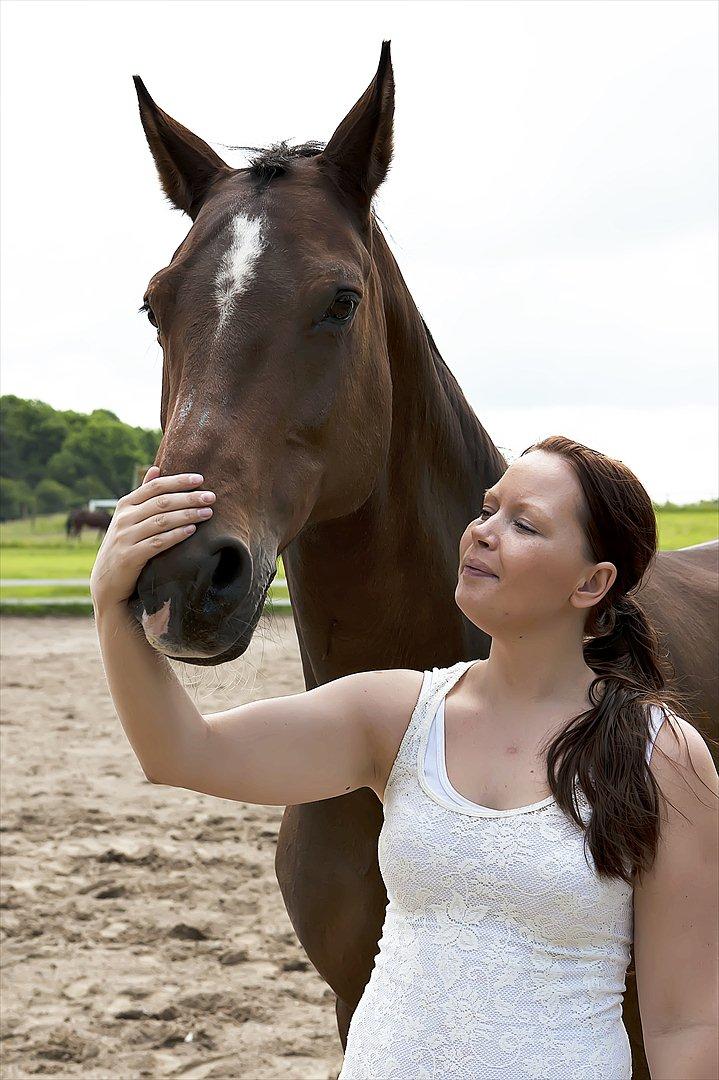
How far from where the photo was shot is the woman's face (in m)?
1.55

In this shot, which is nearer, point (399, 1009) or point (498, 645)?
point (399, 1009)

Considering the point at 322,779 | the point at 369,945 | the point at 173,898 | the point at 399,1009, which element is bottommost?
the point at 173,898

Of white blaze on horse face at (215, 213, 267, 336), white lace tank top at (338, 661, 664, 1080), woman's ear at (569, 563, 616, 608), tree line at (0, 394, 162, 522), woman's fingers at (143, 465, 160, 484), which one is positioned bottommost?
white lace tank top at (338, 661, 664, 1080)

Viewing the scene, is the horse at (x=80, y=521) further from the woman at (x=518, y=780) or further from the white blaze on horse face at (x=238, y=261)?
the woman at (x=518, y=780)

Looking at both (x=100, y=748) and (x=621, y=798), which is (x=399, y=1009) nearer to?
(x=621, y=798)

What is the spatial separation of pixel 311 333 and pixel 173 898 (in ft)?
11.9

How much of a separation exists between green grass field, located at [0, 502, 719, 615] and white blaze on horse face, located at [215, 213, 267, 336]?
26.8ft

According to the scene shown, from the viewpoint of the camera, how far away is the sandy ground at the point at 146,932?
11.8 feet

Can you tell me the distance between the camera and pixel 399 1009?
4.77ft

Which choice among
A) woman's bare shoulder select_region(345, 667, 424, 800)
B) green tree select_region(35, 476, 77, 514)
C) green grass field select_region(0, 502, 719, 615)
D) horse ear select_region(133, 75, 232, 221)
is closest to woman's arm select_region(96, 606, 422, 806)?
woman's bare shoulder select_region(345, 667, 424, 800)

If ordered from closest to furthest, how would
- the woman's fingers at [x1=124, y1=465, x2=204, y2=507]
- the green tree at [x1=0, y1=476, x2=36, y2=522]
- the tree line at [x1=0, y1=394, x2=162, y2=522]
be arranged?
1. the woman's fingers at [x1=124, y1=465, x2=204, y2=507]
2. the green tree at [x1=0, y1=476, x2=36, y2=522]
3. the tree line at [x1=0, y1=394, x2=162, y2=522]

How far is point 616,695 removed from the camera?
5.10ft

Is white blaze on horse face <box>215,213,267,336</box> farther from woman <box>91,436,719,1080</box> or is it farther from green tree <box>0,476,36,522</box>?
green tree <box>0,476,36,522</box>

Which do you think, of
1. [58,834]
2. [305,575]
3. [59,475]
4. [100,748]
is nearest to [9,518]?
[59,475]
